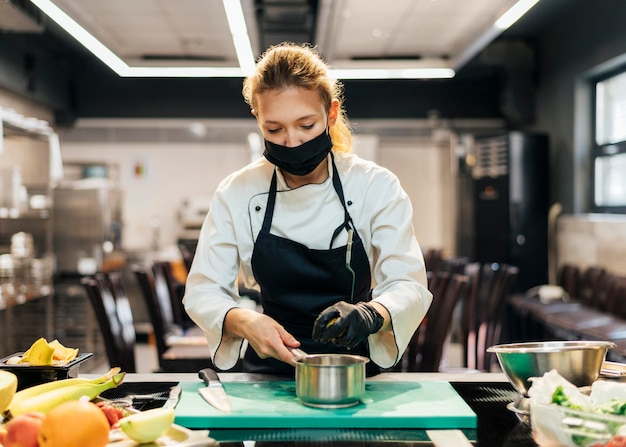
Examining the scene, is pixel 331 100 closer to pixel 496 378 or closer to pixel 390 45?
pixel 496 378

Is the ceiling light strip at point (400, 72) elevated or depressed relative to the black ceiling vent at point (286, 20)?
depressed

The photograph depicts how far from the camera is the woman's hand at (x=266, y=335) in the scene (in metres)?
1.34

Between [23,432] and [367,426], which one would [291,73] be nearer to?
→ [367,426]

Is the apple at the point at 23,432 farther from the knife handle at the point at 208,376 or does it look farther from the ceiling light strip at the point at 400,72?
the ceiling light strip at the point at 400,72

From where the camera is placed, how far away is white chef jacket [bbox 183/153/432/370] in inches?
60.1

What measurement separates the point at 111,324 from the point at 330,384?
5.61 feet

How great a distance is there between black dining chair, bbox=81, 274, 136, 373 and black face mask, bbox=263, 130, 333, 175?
130cm

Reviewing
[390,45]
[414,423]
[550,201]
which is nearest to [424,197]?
[550,201]

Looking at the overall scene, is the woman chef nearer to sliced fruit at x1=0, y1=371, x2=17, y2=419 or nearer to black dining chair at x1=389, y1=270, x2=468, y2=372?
sliced fruit at x1=0, y1=371, x2=17, y2=419

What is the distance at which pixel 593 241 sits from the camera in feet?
18.0

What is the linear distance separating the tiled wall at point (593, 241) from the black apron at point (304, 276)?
12.8 ft

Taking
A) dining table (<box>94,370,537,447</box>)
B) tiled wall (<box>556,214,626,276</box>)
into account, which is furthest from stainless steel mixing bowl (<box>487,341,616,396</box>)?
tiled wall (<box>556,214,626,276</box>)

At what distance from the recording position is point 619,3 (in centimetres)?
511

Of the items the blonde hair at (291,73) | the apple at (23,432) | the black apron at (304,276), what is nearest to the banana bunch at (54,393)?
the apple at (23,432)
